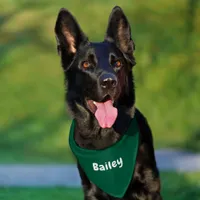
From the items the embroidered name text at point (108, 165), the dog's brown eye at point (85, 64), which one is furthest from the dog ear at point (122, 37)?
the embroidered name text at point (108, 165)

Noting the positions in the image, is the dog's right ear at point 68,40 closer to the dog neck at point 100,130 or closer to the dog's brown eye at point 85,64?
the dog's brown eye at point 85,64

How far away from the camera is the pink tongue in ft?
10.1

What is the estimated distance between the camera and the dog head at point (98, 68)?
3059mm

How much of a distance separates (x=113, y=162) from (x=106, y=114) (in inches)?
13.3

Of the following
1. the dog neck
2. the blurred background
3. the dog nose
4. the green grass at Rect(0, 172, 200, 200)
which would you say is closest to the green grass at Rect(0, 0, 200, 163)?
the blurred background

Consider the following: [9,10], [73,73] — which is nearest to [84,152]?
[73,73]

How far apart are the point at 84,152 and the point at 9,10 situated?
364 cm

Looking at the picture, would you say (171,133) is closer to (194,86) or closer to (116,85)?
(194,86)

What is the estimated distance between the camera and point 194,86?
5750 mm

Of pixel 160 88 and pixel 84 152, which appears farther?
pixel 160 88

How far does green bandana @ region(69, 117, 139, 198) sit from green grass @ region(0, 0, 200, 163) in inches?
67.5

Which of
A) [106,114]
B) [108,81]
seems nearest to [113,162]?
[106,114]

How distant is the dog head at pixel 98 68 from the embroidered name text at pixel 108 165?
281mm

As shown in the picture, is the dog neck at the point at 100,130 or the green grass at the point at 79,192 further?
the green grass at the point at 79,192
